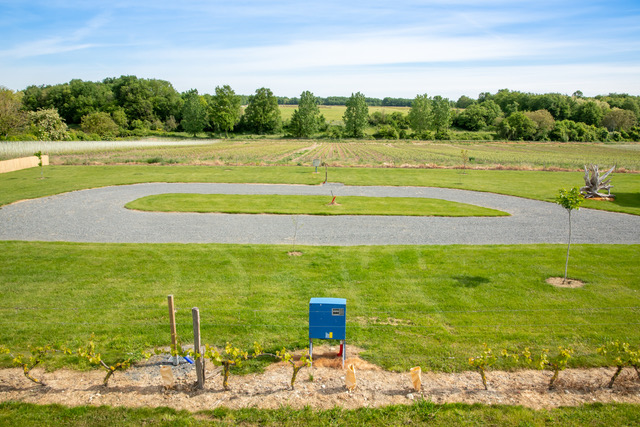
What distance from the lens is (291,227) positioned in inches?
637

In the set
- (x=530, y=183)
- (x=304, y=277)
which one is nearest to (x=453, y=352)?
(x=304, y=277)

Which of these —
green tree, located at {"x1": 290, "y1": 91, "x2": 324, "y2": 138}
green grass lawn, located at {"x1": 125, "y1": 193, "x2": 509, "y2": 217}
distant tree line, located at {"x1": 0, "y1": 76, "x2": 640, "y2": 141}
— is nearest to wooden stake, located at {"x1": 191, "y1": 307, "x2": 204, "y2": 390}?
green grass lawn, located at {"x1": 125, "y1": 193, "x2": 509, "y2": 217}

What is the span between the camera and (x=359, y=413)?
219 inches

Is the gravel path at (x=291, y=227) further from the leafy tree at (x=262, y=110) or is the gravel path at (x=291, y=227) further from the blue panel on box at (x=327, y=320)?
the leafy tree at (x=262, y=110)

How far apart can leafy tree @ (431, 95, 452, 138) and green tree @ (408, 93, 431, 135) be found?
1.99 meters

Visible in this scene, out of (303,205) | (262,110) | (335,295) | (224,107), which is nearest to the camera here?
(335,295)

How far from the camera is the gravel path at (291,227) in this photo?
47.7 ft

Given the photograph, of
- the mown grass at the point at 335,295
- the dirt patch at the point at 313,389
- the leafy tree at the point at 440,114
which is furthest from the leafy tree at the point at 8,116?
the leafy tree at the point at 440,114

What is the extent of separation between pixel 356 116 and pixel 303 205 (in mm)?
88515

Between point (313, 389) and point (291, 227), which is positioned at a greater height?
point (291, 227)

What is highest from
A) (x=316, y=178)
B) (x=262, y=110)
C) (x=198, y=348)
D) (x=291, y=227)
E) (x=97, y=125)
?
(x=262, y=110)

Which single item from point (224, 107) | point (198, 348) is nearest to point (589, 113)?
point (224, 107)

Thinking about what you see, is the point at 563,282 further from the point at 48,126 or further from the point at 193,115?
the point at 193,115

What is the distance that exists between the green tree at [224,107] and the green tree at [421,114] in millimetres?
51492
